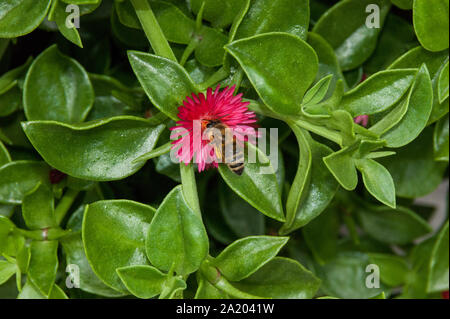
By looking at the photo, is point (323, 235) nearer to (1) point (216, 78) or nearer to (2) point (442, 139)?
(2) point (442, 139)

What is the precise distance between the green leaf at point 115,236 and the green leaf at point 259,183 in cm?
9

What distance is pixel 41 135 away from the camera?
21.6 inches

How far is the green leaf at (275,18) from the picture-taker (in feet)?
1.91

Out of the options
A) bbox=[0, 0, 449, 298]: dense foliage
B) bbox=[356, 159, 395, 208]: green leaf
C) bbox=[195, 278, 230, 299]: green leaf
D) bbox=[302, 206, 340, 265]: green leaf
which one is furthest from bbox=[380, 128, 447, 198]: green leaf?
bbox=[195, 278, 230, 299]: green leaf

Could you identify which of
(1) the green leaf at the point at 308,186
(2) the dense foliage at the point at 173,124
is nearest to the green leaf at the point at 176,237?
(2) the dense foliage at the point at 173,124

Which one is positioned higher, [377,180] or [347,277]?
[377,180]

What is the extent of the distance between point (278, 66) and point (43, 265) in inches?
13.0

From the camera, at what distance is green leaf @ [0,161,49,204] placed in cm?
63

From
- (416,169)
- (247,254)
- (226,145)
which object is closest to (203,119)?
(226,145)

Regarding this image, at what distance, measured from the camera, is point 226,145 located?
1.87ft

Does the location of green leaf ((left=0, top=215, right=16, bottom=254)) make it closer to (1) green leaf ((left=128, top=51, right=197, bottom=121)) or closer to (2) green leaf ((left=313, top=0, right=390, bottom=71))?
(1) green leaf ((left=128, top=51, right=197, bottom=121))

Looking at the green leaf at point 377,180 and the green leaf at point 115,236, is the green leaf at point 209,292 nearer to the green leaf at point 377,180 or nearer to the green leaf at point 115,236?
the green leaf at point 115,236
